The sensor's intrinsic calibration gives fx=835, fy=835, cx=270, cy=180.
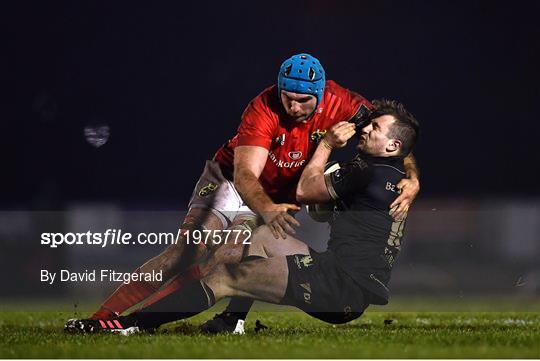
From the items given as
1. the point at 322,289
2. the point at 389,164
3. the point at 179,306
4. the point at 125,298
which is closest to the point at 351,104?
the point at 389,164

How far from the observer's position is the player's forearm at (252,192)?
7602mm

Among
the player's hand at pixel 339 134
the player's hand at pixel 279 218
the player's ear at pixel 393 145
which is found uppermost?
the player's hand at pixel 339 134

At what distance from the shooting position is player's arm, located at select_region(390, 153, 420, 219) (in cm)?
764

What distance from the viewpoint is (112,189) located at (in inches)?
318

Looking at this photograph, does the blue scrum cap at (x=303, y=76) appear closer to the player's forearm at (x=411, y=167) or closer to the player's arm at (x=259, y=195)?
the player's arm at (x=259, y=195)

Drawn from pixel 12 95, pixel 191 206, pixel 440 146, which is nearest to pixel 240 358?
pixel 191 206

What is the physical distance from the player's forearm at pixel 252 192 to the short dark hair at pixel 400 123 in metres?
1.23

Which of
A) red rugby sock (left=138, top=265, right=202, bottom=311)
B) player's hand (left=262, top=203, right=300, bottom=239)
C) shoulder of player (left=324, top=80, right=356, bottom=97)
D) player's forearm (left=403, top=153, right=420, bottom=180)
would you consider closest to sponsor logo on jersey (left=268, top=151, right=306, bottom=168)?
player's hand (left=262, top=203, right=300, bottom=239)

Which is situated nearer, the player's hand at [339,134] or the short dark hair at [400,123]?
the player's hand at [339,134]

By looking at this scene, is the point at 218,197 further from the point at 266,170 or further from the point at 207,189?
the point at 266,170

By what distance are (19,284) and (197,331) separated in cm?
184

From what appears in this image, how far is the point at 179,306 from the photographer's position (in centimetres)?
757

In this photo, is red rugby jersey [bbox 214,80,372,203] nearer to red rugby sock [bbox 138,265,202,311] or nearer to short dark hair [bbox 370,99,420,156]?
short dark hair [bbox 370,99,420,156]

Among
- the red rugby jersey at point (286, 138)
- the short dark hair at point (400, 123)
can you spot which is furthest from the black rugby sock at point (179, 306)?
the short dark hair at point (400, 123)
